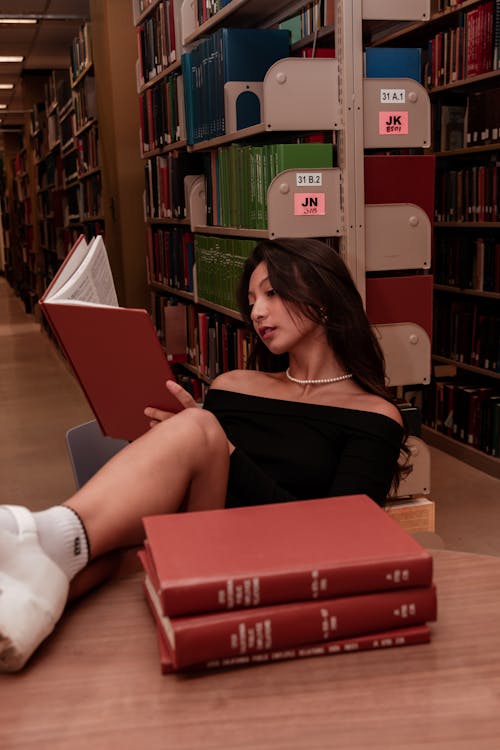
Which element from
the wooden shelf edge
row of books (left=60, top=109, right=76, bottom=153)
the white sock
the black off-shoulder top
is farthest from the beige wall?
the white sock

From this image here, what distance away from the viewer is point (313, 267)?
5.91 ft

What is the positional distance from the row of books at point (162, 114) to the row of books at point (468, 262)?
1368 millimetres

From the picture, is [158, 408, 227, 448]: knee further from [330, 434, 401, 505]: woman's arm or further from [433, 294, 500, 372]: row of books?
[433, 294, 500, 372]: row of books

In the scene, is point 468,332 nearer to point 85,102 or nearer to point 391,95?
point 391,95

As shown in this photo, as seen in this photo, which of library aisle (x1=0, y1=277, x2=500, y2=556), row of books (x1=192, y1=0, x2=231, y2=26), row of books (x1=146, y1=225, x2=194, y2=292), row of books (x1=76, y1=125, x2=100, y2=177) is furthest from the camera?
row of books (x1=76, y1=125, x2=100, y2=177)

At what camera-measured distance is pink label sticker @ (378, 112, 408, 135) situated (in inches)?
100

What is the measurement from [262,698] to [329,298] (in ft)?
3.59

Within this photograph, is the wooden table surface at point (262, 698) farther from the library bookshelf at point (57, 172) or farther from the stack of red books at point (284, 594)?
the library bookshelf at point (57, 172)

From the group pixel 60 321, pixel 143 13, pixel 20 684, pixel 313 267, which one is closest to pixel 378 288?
pixel 313 267

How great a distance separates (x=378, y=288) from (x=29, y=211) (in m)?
10.1

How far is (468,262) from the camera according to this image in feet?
13.1

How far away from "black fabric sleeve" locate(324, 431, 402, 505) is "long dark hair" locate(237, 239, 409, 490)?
4.2 inches

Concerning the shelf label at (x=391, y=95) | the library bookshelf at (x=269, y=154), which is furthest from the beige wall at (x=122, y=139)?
Result: the shelf label at (x=391, y=95)

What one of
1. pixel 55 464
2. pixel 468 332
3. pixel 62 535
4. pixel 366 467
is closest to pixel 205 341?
pixel 55 464
